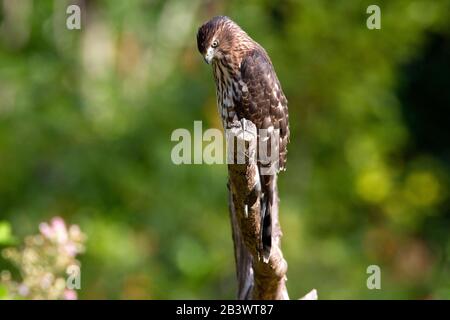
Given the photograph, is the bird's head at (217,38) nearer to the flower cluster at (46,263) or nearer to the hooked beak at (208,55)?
the hooked beak at (208,55)

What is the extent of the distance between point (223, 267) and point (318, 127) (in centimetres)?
138

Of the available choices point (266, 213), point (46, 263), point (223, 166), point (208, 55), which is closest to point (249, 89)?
point (208, 55)

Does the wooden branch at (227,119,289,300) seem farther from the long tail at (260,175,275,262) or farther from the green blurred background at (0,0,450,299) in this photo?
the green blurred background at (0,0,450,299)

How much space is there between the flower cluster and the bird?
61 centimetres

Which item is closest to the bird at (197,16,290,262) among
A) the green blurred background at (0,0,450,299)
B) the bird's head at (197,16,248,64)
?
the bird's head at (197,16,248,64)

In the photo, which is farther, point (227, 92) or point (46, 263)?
point (227, 92)

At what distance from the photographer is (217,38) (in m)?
3.60

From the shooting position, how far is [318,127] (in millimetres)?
6777

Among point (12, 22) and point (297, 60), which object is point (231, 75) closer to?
point (297, 60)

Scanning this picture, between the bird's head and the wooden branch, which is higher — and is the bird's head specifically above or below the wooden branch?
above

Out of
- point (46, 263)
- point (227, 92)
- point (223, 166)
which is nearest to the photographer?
point (46, 263)

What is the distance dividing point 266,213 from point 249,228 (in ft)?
0.27

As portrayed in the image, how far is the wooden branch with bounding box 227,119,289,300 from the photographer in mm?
2986

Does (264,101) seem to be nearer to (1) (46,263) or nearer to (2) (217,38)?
(2) (217,38)
